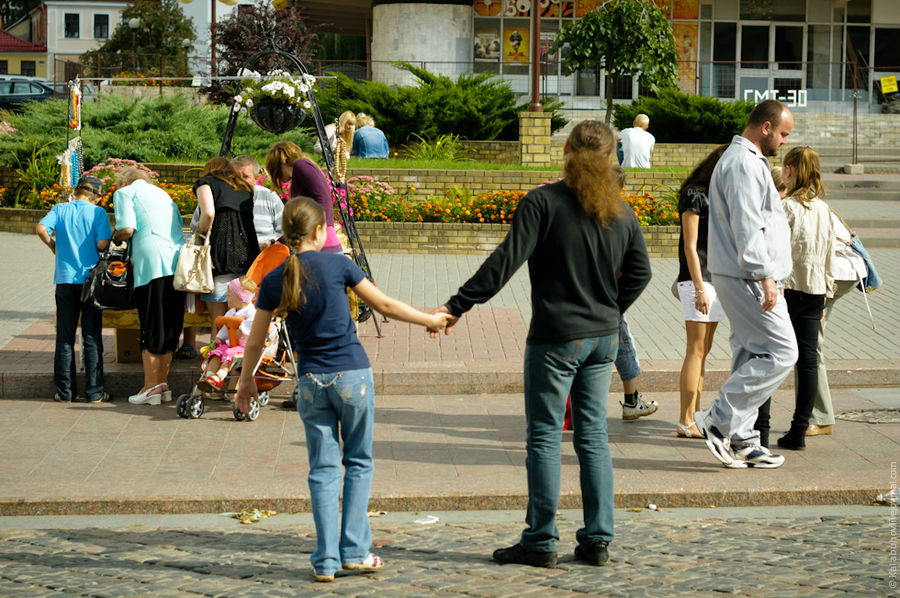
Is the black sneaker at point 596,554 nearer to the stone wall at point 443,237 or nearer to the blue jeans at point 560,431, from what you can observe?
the blue jeans at point 560,431

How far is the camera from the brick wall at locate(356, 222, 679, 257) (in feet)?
54.5

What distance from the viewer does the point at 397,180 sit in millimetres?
18203

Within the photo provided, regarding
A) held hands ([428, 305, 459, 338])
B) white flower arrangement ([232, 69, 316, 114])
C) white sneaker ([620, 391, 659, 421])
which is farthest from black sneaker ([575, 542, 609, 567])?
white flower arrangement ([232, 69, 316, 114])

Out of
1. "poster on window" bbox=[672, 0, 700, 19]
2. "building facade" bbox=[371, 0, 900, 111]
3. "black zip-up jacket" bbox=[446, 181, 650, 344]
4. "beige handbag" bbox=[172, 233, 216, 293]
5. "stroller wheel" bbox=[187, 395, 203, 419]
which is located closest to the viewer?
"black zip-up jacket" bbox=[446, 181, 650, 344]

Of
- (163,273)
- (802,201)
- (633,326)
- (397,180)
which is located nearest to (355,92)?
(397,180)

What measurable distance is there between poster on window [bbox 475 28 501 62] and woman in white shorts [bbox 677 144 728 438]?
88.9 ft

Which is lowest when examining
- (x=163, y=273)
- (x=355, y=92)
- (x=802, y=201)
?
(x=163, y=273)

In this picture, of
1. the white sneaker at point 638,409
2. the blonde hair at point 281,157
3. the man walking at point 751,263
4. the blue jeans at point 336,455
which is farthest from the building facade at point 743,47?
the blue jeans at point 336,455

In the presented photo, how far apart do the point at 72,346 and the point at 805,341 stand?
16.8ft

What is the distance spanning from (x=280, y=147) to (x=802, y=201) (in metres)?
3.74

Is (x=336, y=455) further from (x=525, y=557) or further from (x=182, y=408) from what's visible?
(x=182, y=408)

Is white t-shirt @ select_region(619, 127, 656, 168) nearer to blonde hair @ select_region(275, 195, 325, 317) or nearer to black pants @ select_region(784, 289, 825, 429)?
black pants @ select_region(784, 289, 825, 429)

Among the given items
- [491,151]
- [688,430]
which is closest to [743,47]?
[491,151]

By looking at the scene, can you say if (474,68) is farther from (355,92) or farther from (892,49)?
(892,49)
